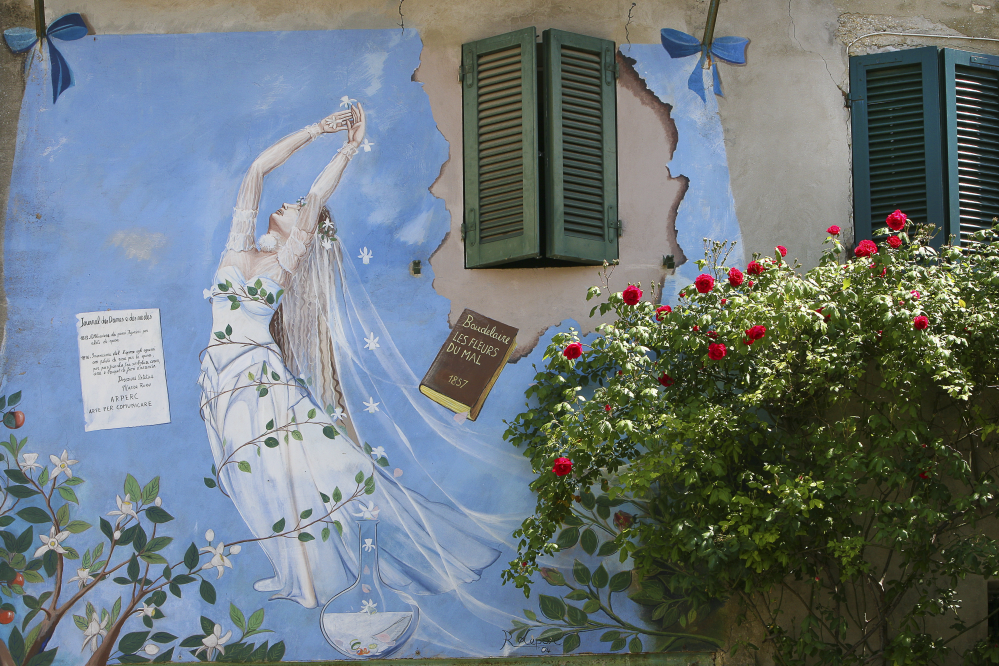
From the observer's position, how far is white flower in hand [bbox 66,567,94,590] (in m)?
5.09

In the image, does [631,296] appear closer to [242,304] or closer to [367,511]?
[367,511]

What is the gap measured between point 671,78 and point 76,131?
356 cm

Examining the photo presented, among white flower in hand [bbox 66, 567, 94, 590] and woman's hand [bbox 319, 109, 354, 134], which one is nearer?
white flower in hand [bbox 66, 567, 94, 590]

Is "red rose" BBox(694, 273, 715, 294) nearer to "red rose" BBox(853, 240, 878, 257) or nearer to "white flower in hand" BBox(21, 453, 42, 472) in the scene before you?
"red rose" BBox(853, 240, 878, 257)

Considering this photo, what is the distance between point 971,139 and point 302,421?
4331mm

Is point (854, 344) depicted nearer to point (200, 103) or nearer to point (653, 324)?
point (653, 324)

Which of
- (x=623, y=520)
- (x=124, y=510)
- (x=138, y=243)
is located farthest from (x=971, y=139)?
(x=124, y=510)

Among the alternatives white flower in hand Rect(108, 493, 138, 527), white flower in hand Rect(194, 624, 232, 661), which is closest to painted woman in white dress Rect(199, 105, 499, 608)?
white flower in hand Rect(194, 624, 232, 661)

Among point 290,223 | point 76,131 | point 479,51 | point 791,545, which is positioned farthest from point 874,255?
point 76,131

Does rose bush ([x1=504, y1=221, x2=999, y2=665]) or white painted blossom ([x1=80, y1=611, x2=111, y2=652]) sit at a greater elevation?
rose bush ([x1=504, y1=221, x2=999, y2=665])

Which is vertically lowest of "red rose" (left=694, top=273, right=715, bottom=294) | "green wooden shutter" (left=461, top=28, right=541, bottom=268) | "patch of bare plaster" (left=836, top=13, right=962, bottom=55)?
"red rose" (left=694, top=273, right=715, bottom=294)

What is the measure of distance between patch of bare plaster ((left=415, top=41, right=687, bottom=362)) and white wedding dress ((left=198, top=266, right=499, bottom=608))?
39.2 inches
